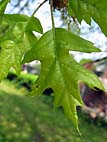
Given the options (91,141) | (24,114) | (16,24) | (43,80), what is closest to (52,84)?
(43,80)

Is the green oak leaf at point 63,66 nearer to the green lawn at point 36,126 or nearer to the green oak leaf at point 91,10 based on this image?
the green oak leaf at point 91,10

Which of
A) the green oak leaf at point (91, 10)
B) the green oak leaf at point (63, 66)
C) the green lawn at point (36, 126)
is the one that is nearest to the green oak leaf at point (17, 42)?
the green oak leaf at point (63, 66)

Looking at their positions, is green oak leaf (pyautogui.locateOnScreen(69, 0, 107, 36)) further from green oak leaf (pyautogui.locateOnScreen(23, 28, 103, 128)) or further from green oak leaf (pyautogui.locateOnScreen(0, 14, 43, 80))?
green oak leaf (pyautogui.locateOnScreen(0, 14, 43, 80))

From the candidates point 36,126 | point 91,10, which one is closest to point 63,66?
point 91,10

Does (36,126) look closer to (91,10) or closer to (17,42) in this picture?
(17,42)

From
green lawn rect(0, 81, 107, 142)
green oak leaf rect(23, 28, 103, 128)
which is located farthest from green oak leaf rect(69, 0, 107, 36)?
green lawn rect(0, 81, 107, 142)
